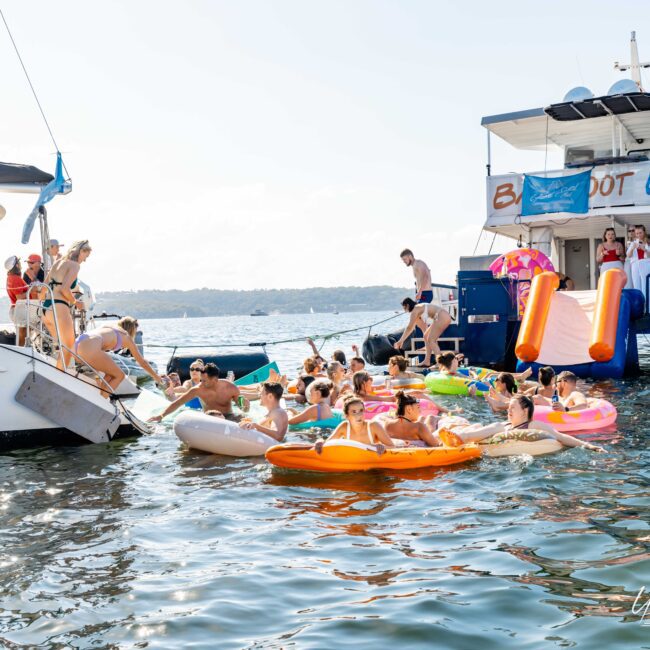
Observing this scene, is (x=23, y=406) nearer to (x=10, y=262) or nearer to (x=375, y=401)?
(x=10, y=262)

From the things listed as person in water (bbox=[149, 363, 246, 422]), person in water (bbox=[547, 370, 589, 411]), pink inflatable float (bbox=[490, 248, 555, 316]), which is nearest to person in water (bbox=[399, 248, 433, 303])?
pink inflatable float (bbox=[490, 248, 555, 316])

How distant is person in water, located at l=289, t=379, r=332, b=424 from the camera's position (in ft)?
39.5

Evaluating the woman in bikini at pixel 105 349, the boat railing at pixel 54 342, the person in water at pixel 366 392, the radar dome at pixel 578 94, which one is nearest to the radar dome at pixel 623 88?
the radar dome at pixel 578 94

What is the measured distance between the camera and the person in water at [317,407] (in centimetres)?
1204

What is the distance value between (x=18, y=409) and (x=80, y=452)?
3.22ft

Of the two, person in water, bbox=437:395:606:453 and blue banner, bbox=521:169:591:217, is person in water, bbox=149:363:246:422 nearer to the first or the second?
person in water, bbox=437:395:606:453

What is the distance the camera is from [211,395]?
40.1 feet

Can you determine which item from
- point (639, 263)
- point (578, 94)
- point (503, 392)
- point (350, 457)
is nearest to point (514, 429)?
point (350, 457)

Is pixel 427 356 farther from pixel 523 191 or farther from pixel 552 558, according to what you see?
pixel 552 558

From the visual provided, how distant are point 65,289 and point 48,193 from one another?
2.86 meters

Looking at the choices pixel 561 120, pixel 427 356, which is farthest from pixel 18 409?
pixel 561 120

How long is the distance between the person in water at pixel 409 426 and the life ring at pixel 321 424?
1652mm

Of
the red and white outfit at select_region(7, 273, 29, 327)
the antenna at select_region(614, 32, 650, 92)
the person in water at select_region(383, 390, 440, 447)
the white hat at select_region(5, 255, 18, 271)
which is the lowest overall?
the person in water at select_region(383, 390, 440, 447)

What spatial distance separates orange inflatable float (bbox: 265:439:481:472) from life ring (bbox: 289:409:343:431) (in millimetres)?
2463
